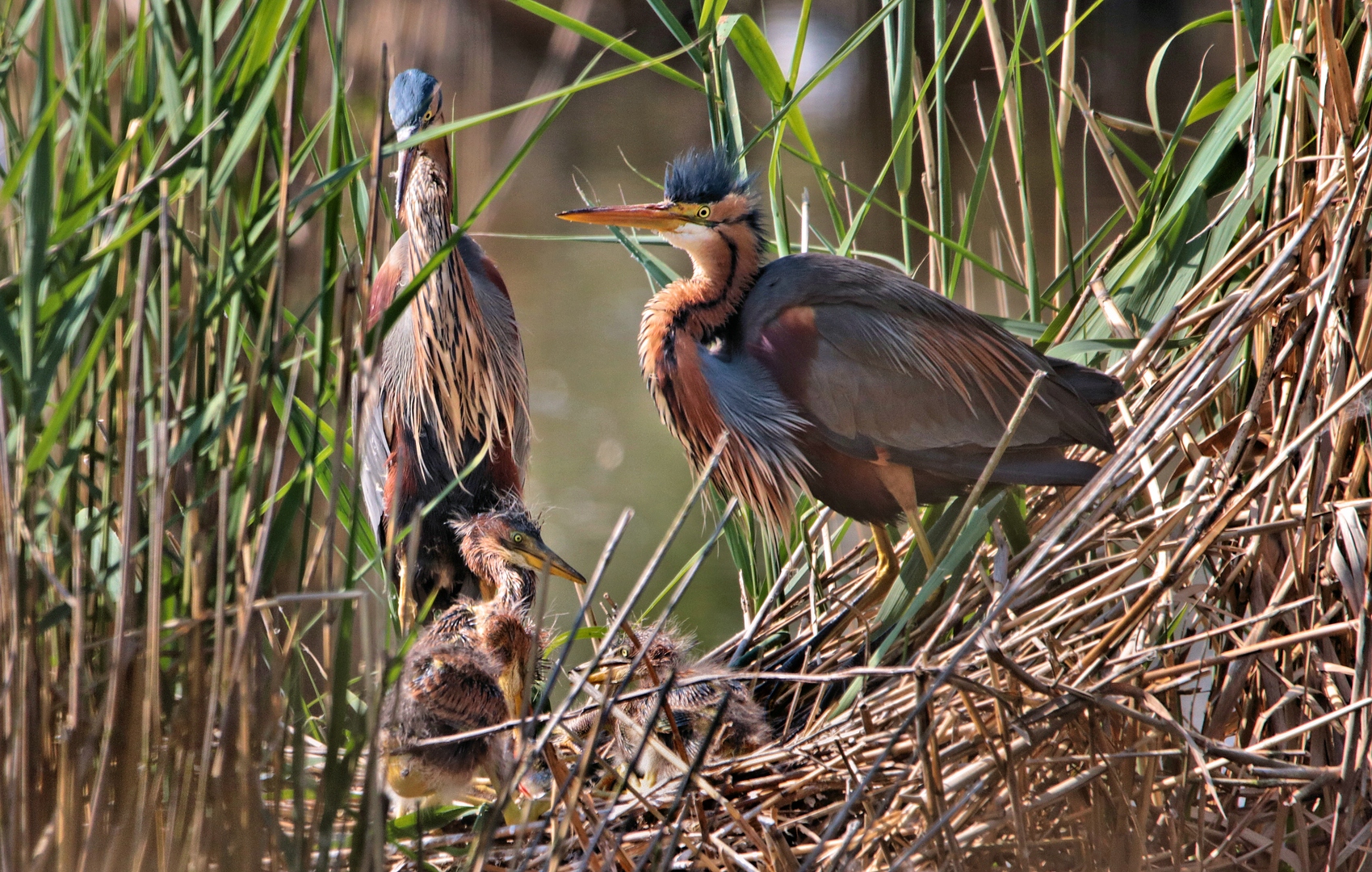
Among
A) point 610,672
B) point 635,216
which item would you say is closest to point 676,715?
point 610,672

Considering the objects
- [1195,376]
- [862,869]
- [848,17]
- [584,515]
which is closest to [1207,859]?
[862,869]

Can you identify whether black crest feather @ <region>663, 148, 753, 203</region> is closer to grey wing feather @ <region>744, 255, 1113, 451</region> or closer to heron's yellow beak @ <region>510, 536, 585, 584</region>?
grey wing feather @ <region>744, 255, 1113, 451</region>

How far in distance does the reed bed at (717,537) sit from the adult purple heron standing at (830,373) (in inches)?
2.8

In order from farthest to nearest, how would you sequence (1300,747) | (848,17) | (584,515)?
1. (848,17)
2. (584,515)
3. (1300,747)

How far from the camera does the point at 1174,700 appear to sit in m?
1.23

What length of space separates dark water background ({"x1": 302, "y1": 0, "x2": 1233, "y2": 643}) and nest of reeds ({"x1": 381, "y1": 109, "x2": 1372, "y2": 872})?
2517mm

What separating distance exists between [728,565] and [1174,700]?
314 cm

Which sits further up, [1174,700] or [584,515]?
[1174,700]

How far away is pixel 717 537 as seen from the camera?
4.05ft

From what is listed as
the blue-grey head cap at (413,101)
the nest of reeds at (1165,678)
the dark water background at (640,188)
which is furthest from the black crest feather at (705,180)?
the dark water background at (640,188)

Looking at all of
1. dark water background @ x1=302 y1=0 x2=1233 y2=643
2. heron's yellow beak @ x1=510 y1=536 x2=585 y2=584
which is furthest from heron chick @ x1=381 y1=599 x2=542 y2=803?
dark water background @ x1=302 y1=0 x2=1233 y2=643

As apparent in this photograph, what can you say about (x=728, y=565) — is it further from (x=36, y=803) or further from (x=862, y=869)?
(x=36, y=803)

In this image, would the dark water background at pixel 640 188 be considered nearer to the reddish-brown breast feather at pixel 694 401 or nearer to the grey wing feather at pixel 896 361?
the reddish-brown breast feather at pixel 694 401

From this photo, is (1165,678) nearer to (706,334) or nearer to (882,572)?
(882,572)
